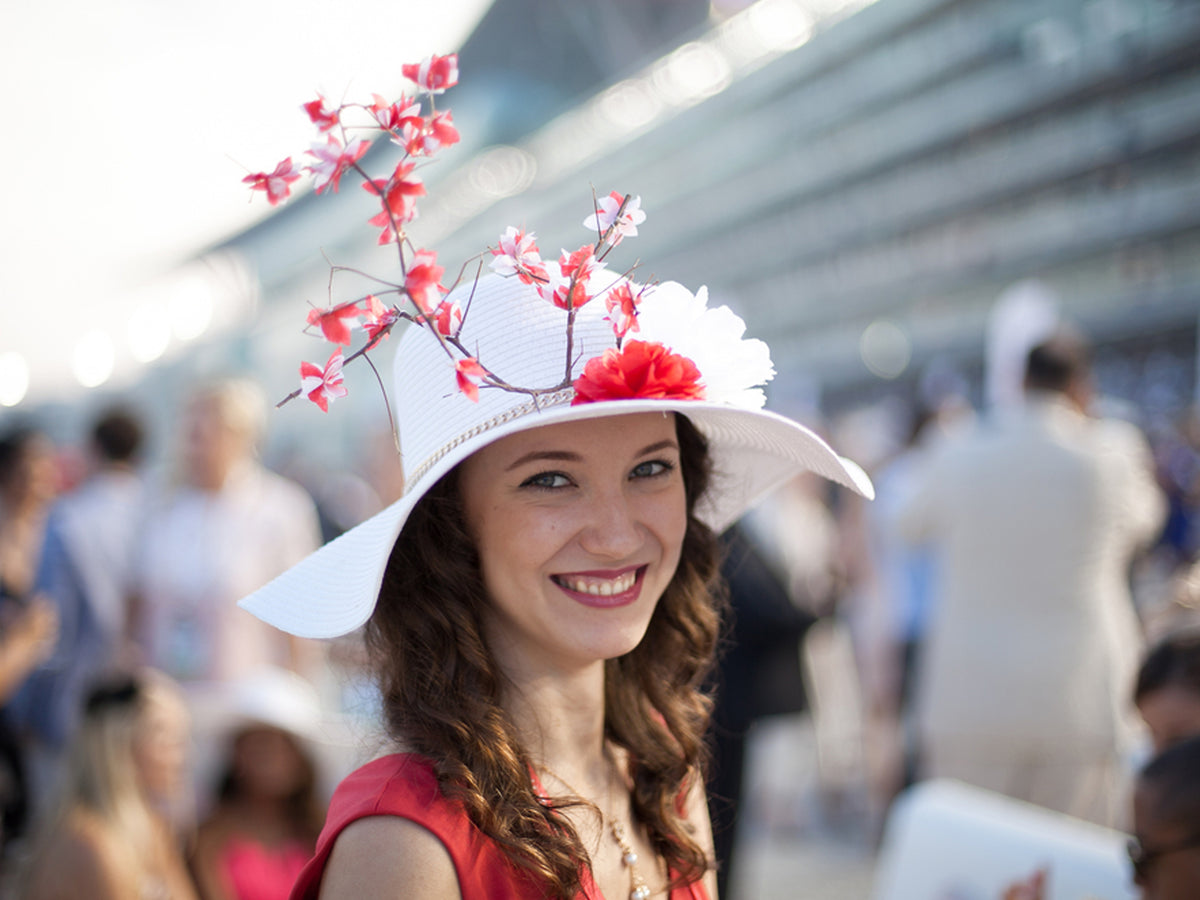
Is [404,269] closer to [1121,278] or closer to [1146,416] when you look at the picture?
[1146,416]

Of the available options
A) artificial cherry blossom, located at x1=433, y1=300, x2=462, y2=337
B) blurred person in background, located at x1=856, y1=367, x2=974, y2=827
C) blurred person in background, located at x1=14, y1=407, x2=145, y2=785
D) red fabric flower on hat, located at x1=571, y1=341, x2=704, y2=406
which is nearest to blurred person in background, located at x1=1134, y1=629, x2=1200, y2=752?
red fabric flower on hat, located at x1=571, y1=341, x2=704, y2=406

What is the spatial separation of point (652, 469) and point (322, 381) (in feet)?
1.67

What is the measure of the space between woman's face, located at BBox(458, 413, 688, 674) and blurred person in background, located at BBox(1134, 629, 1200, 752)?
1424 millimetres

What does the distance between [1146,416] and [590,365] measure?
85.6 feet

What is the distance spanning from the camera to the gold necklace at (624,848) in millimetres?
1507

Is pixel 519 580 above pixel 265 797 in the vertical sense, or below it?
above

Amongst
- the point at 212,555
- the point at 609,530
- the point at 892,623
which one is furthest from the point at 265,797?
the point at 892,623

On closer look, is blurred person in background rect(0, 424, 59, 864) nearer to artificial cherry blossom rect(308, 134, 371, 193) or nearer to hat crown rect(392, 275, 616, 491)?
hat crown rect(392, 275, 616, 491)

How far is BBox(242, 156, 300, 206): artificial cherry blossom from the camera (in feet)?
3.94

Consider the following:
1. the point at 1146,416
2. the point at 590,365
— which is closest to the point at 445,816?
the point at 590,365

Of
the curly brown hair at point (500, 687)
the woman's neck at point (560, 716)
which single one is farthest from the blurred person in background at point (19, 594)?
the woman's neck at point (560, 716)

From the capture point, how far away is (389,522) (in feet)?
4.50

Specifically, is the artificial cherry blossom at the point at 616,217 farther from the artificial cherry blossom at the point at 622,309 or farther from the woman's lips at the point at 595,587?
the woman's lips at the point at 595,587

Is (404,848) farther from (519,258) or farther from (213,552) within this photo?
(213,552)
